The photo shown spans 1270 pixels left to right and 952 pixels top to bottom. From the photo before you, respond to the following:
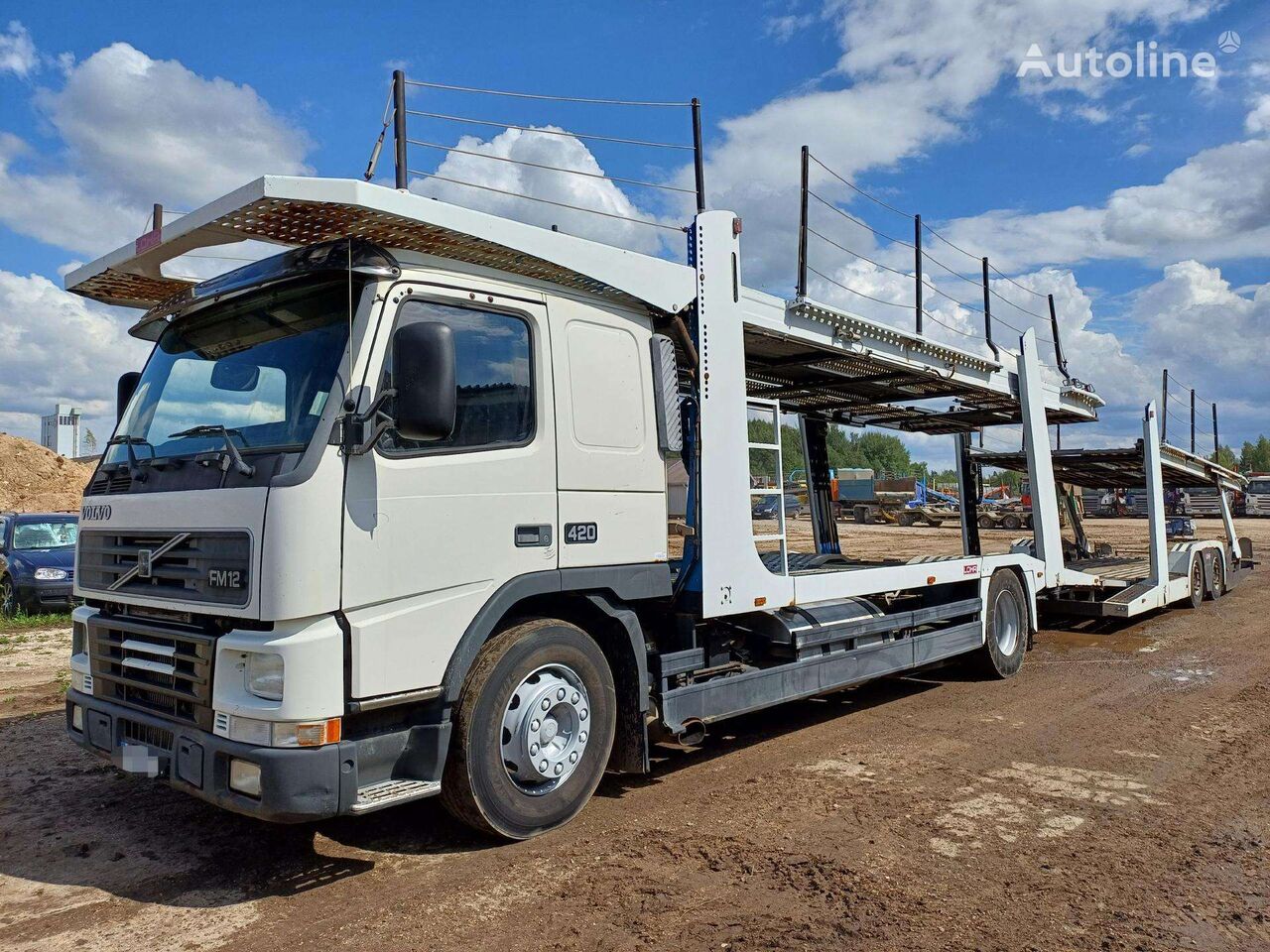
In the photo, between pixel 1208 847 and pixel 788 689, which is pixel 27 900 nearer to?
pixel 788 689

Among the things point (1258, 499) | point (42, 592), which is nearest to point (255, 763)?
point (42, 592)

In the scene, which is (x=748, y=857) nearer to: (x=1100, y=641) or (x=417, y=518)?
(x=417, y=518)

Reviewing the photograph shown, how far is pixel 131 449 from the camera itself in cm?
453

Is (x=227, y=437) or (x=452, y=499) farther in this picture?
(x=452, y=499)

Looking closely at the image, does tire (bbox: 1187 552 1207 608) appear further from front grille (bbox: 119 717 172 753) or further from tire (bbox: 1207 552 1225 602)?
front grille (bbox: 119 717 172 753)

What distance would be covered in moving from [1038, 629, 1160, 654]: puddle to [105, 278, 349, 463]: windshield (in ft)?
29.8

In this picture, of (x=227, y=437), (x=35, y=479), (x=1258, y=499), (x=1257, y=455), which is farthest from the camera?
(x=1257, y=455)

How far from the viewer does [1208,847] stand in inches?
170

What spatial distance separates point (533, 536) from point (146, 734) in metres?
1.93

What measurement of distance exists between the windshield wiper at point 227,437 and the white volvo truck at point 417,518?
0.02 m

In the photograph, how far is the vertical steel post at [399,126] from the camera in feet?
15.2

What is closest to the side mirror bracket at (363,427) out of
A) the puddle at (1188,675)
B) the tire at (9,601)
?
the puddle at (1188,675)

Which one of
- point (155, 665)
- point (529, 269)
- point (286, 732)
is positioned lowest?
point (286, 732)

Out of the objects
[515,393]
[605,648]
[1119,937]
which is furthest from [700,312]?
[1119,937]
